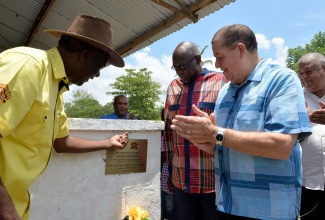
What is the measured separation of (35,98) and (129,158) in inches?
46.0

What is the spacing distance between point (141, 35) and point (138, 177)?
3.68 m

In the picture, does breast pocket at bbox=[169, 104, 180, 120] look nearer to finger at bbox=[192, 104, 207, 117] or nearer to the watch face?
finger at bbox=[192, 104, 207, 117]

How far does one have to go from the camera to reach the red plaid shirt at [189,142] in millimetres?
2459

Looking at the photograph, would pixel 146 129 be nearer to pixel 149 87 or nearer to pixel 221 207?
pixel 221 207

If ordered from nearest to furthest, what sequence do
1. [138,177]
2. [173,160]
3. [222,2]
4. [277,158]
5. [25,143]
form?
[25,143] < [277,158] < [138,177] < [173,160] < [222,2]

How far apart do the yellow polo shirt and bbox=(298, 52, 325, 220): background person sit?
2046 millimetres

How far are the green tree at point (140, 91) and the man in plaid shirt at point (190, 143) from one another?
16791mm

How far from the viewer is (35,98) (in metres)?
1.32

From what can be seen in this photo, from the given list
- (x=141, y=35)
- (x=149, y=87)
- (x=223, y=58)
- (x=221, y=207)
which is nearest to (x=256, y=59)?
(x=223, y=58)

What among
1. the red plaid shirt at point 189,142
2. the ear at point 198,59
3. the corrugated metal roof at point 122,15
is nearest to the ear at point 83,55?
the red plaid shirt at point 189,142

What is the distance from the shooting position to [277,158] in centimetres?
151

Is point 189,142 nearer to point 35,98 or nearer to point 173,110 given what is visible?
point 173,110

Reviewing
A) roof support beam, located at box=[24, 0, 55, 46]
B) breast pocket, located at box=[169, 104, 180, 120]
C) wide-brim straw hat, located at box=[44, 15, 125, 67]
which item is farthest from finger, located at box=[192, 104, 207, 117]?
roof support beam, located at box=[24, 0, 55, 46]

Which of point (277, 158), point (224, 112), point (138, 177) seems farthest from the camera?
point (138, 177)
